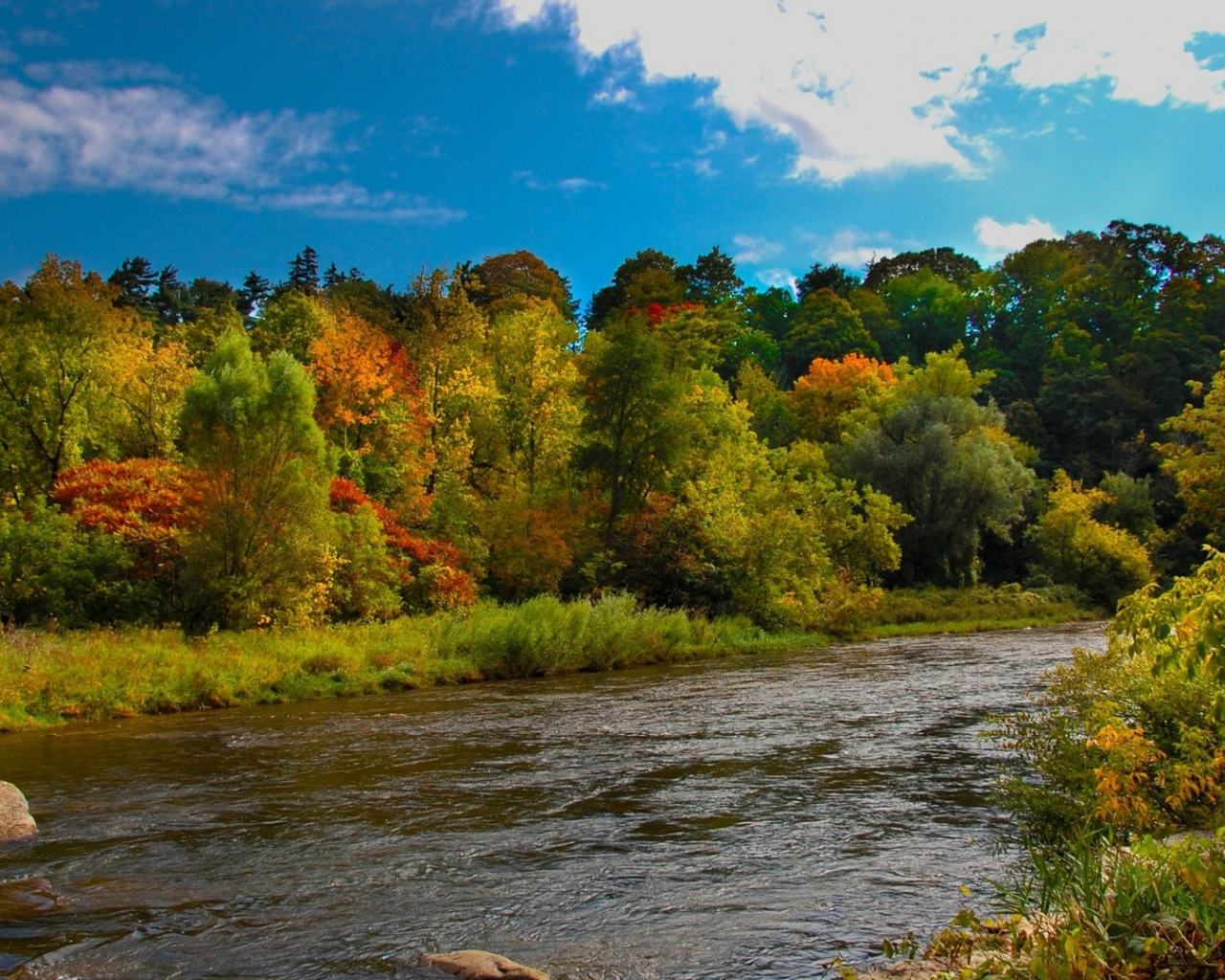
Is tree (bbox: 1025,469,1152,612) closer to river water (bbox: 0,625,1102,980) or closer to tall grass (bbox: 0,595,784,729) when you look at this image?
tall grass (bbox: 0,595,784,729)

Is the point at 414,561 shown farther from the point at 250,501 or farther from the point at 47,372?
the point at 47,372

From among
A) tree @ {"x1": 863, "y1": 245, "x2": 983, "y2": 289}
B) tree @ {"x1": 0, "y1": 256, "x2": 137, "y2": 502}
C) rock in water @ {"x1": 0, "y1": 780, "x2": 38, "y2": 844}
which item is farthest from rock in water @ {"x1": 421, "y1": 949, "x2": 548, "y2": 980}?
tree @ {"x1": 863, "y1": 245, "x2": 983, "y2": 289}

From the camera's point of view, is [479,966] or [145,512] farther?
[145,512]

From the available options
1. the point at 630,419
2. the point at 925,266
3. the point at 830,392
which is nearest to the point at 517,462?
the point at 630,419

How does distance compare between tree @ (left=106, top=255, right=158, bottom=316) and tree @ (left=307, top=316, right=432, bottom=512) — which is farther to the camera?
tree @ (left=106, top=255, right=158, bottom=316)

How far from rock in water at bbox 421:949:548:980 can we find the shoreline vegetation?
564 inches

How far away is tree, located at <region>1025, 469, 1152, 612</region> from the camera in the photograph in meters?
56.2

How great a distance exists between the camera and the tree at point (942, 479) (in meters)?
54.2

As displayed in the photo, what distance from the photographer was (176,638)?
2289 cm

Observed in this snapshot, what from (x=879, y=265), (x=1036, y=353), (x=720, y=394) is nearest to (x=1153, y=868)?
(x=720, y=394)

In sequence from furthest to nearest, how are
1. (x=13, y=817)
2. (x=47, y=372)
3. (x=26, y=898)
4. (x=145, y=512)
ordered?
(x=47, y=372), (x=145, y=512), (x=13, y=817), (x=26, y=898)

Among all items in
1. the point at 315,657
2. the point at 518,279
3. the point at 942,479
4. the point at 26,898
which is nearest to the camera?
the point at 26,898

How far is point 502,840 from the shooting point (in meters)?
9.53

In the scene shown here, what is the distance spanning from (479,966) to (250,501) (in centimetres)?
2111
